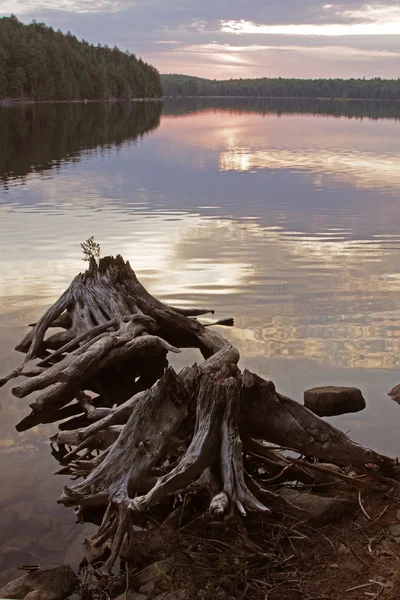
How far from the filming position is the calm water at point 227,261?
11.0 m

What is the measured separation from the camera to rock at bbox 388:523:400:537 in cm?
772

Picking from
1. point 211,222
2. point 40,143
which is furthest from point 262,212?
point 40,143

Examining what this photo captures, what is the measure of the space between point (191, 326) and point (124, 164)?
38688 millimetres

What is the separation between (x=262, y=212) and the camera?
106ft

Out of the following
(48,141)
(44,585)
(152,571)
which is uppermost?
(152,571)

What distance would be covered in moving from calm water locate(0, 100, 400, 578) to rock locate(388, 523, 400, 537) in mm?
2702

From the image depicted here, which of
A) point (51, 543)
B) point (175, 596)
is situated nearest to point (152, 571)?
point (175, 596)

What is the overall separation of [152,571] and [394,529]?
2.57 m

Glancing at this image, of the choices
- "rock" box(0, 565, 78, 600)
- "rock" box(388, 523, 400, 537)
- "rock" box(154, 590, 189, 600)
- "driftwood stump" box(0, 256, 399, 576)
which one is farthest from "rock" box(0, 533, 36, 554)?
"rock" box(388, 523, 400, 537)

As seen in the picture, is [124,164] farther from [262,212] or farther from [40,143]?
[262,212]

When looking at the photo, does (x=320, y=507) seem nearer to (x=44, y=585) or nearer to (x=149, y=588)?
(x=149, y=588)

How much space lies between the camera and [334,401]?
39.6ft

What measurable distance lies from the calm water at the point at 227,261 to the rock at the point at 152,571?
1126mm

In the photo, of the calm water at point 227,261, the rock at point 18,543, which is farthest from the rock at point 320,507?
the rock at point 18,543
